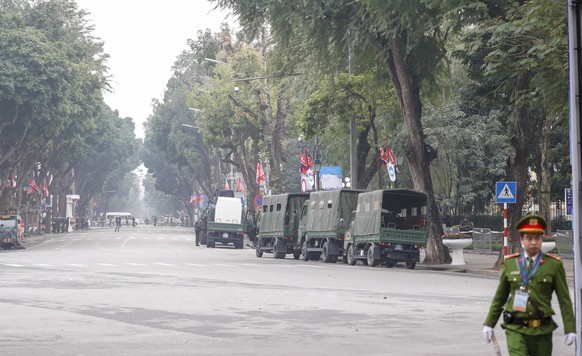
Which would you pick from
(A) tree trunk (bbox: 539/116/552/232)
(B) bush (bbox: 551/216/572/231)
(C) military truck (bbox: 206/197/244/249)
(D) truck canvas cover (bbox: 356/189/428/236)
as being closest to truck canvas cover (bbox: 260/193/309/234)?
(D) truck canvas cover (bbox: 356/189/428/236)

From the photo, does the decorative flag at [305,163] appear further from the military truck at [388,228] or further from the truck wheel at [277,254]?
the military truck at [388,228]

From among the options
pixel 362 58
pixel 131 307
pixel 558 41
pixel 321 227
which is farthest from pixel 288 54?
pixel 131 307

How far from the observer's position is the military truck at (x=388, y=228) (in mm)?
38156

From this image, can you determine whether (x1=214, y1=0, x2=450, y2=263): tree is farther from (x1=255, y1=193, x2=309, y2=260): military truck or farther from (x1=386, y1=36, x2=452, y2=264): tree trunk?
(x1=255, y1=193, x2=309, y2=260): military truck

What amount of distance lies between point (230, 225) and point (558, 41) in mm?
41697

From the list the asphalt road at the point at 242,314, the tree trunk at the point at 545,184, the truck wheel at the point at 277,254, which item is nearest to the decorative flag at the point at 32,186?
the truck wheel at the point at 277,254

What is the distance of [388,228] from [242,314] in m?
20.0

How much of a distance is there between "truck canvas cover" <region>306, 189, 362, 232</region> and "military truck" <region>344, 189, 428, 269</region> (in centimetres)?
120

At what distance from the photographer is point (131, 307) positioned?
19656mm

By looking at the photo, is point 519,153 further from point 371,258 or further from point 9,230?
point 9,230

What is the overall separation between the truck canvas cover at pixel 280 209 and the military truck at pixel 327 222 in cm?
252

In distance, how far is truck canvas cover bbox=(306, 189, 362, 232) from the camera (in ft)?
142

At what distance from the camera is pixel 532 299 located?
27.4 ft

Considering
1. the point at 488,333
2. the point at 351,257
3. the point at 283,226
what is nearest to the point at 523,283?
the point at 488,333
